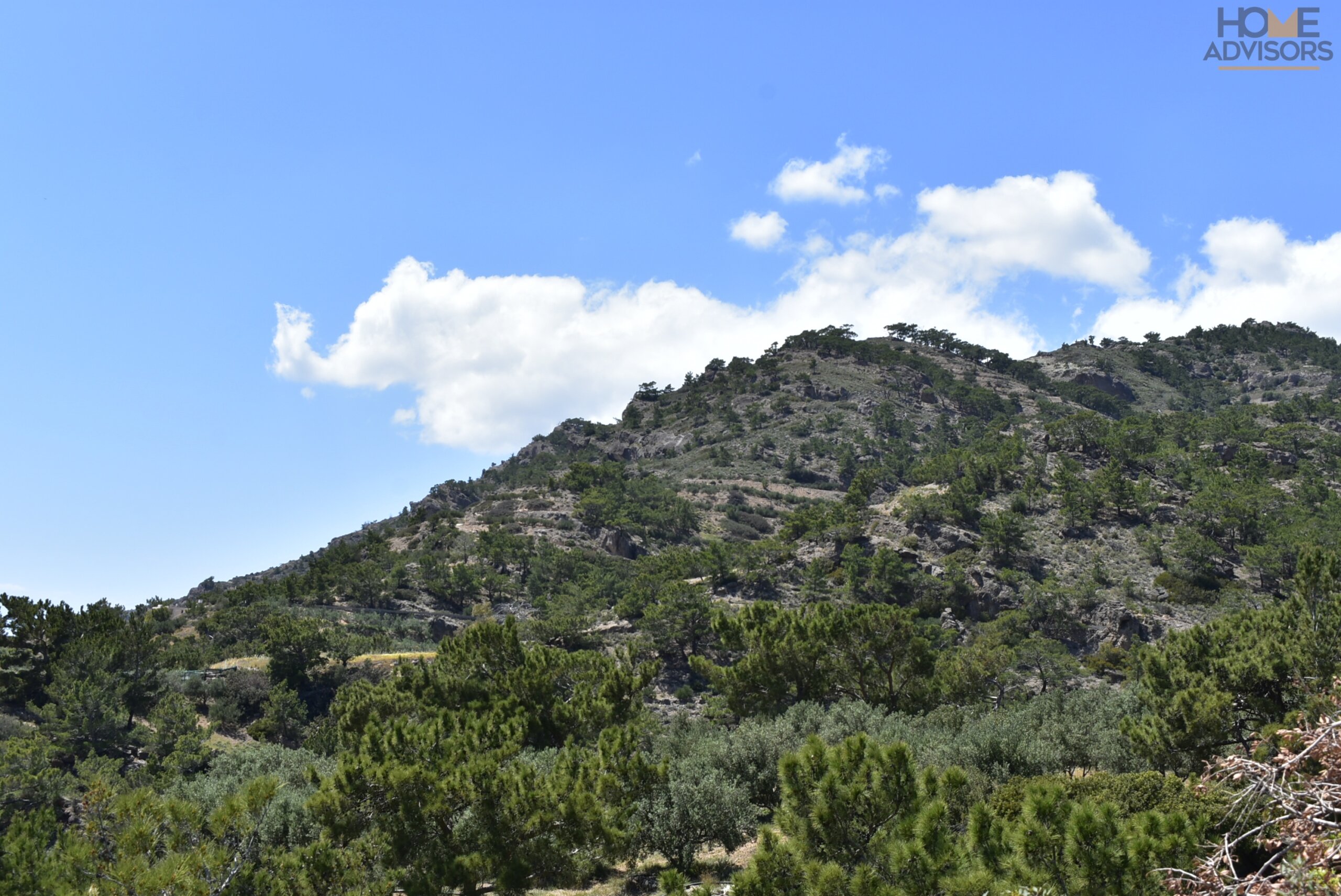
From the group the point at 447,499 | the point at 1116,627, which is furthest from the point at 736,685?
the point at 447,499

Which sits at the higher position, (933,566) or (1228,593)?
(933,566)

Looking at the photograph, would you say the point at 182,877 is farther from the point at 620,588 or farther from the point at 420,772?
the point at 620,588

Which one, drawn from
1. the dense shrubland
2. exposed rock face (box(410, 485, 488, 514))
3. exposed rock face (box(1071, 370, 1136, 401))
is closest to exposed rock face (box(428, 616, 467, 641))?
the dense shrubland

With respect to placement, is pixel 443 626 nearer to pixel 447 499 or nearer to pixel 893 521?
pixel 893 521

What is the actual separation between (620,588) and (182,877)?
5421 cm

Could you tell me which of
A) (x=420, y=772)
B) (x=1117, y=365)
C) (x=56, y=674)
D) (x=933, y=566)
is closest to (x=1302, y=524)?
(x=933, y=566)

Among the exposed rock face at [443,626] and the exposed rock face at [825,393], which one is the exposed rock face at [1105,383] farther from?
the exposed rock face at [443,626]

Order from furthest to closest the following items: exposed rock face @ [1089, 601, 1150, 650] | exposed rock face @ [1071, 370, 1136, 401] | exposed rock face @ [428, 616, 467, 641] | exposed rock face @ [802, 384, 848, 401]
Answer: exposed rock face @ [1071, 370, 1136, 401] < exposed rock face @ [802, 384, 848, 401] < exposed rock face @ [428, 616, 467, 641] < exposed rock face @ [1089, 601, 1150, 650]

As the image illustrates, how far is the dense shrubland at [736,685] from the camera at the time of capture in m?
9.07

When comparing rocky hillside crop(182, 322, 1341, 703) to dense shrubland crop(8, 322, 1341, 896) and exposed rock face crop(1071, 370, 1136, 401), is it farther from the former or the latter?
exposed rock face crop(1071, 370, 1136, 401)

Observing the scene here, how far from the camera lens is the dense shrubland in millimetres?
9070

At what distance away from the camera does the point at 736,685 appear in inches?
999

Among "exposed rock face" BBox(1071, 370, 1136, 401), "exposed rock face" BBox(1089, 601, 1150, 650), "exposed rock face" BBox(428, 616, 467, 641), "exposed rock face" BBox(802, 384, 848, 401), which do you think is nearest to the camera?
"exposed rock face" BBox(1089, 601, 1150, 650)

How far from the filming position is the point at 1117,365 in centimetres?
14675
